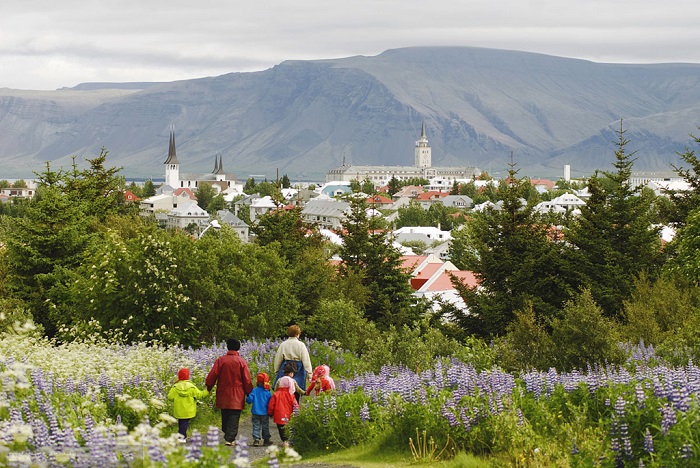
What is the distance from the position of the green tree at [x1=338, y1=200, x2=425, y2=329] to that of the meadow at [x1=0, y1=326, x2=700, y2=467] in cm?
2629

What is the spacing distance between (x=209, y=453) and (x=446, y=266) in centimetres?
7972

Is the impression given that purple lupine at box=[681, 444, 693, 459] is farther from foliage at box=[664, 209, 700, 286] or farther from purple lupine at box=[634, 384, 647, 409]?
foliage at box=[664, 209, 700, 286]

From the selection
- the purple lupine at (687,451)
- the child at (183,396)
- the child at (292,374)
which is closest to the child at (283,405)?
the child at (292,374)

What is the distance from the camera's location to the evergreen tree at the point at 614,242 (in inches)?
1432

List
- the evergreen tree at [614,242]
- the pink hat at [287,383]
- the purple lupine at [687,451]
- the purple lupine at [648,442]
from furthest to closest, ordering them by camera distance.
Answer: the evergreen tree at [614,242] < the pink hat at [287,383] < the purple lupine at [648,442] < the purple lupine at [687,451]

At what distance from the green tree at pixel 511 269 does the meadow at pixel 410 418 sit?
17922 millimetres

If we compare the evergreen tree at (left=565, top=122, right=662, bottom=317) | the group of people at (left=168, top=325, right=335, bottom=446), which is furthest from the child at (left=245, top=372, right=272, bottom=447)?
the evergreen tree at (left=565, top=122, right=662, bottom=317)

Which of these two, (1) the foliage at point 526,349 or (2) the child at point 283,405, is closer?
(2) the child at point 283,405

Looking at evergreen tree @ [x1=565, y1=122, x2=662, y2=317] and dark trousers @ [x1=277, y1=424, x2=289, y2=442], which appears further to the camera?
evergreen tree @ [x1=565, y1=122, x2=662, y2=317]

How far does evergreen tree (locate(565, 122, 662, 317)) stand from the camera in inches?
1432

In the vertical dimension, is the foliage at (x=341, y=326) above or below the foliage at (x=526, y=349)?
below

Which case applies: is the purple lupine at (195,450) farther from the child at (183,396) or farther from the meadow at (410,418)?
the child at (183,396)

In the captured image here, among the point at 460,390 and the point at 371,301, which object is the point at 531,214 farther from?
the point at 460,390

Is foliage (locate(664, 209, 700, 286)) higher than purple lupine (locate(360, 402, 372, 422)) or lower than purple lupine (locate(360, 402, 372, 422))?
higher
